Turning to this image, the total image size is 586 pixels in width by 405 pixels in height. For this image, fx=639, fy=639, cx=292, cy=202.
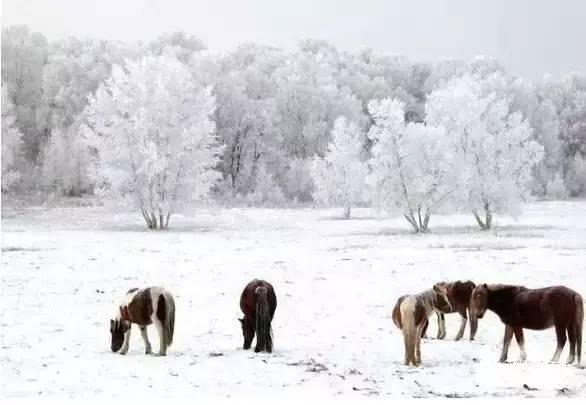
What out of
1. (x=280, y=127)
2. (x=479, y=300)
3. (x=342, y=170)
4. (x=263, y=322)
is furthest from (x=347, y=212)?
(x=479, y=300)

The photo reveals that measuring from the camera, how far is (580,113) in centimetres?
917

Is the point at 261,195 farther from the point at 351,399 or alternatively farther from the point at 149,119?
the point at 351,399

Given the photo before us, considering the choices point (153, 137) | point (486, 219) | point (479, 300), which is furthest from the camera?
point (153, 137)

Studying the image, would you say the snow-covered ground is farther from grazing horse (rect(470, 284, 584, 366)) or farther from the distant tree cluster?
the distant tree cluster

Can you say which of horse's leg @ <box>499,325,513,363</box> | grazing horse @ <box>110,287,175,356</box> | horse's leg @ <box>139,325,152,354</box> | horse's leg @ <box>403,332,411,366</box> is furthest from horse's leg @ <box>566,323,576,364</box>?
horse's leg @ <box>139,325,152,354</box>

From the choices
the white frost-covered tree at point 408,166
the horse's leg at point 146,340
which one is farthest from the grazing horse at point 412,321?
the white frost-covered tree at point 408,166

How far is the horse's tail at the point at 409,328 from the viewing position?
15.9 ft

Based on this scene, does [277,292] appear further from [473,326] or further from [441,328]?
[473,326]

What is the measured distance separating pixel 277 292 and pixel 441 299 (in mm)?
2749

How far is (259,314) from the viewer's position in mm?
5328

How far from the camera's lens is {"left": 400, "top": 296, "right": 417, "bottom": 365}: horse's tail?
4.84m

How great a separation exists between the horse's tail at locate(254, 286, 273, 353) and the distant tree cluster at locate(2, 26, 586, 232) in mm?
5627

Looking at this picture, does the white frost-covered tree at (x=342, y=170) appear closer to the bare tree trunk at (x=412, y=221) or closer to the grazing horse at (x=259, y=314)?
the bare tree trunk at (x=412, y=221)

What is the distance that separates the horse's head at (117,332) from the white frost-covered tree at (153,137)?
284 inches
